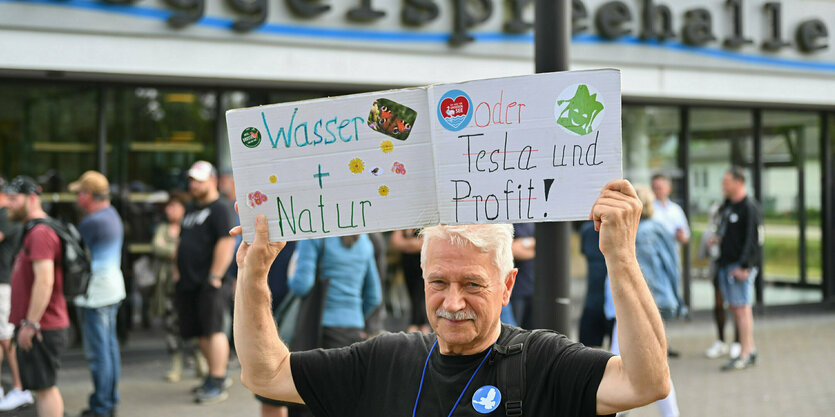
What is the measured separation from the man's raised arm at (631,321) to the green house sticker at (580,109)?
1.07 feet

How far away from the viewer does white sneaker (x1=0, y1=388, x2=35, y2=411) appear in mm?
7422

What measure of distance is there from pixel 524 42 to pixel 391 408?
28.4 ft

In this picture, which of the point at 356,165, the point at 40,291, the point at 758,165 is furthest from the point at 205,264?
the point at 758,165

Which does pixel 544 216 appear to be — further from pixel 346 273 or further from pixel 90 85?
pixel 90 85

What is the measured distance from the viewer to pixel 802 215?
45.8 ft

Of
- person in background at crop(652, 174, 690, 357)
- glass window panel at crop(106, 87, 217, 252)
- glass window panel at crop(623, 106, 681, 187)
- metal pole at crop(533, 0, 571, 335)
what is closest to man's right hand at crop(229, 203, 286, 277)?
metal pole at crop(533, 0, 571, 335)

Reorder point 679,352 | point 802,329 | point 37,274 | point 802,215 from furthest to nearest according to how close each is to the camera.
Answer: point 802,215, point 802,329, point 679,352, point 37,274

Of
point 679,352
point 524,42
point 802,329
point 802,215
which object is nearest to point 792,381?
point 679,352

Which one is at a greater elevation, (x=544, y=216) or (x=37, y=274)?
(x=544, y=216)

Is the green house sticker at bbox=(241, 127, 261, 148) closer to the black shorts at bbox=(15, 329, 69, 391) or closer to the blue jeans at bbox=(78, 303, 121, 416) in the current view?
the black shorts at bbox=(15, 329, 69, 391)

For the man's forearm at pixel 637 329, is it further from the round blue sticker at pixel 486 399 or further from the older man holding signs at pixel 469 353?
the round blue sticker at pixel 486 399

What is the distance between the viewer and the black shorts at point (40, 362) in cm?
600

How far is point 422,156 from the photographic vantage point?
2592 millimetres

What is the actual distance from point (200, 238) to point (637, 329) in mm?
5749
